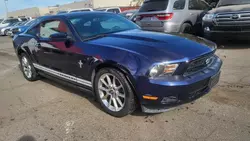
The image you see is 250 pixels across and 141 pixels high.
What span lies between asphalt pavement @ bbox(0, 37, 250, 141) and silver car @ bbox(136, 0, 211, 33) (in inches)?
130

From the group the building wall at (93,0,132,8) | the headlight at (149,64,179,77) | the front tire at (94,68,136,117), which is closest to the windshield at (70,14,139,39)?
the front tire at (94,68,136,117)

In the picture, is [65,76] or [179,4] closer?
[65,76]

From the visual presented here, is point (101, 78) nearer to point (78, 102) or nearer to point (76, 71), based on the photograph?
point (76, 71)

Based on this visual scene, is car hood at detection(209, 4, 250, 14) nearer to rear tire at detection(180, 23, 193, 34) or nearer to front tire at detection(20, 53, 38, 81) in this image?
rear tire at detection(180, 23, 193, 34)

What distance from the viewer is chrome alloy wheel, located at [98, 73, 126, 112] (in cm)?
328

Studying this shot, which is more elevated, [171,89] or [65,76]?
[171,89]

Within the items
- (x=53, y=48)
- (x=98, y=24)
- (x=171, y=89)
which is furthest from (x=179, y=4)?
(x=171, y=89)

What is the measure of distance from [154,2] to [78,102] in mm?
5098

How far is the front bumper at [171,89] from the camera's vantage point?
9.29 ft

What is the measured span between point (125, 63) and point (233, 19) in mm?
4906

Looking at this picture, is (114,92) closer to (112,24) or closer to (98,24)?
(98,24)

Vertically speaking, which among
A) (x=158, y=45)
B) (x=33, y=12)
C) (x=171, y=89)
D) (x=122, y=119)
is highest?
(x=158, y=45)

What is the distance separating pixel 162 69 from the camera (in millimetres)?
2871

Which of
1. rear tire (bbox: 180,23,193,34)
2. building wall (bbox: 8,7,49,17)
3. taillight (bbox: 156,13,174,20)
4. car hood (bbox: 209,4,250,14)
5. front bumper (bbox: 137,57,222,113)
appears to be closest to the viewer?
front bumper (bbox: 137,57,222,113)
